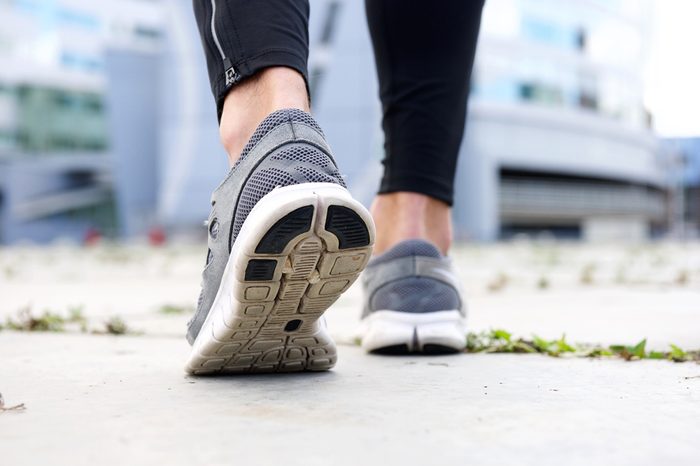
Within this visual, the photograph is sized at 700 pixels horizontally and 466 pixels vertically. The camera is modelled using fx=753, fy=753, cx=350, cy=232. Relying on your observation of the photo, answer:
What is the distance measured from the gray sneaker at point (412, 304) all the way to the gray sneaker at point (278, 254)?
0.22 m

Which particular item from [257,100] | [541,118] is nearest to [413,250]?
[257,100]

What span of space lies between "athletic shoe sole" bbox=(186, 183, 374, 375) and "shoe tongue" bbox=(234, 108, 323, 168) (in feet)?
0.34

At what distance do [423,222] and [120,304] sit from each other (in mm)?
1267

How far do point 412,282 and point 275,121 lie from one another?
426mm

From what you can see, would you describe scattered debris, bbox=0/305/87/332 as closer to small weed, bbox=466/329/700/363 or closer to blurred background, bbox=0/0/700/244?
small weed, bbox=466/329/700/363

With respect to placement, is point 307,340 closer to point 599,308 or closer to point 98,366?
point 98,366

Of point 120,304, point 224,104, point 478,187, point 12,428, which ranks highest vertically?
point 478,187

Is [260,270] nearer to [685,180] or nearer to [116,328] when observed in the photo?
[116,328]

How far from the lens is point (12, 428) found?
0.63 meters

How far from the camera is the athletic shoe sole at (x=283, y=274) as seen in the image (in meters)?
0.77

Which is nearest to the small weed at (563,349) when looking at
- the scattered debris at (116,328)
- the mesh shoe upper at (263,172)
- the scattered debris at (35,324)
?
the mesh shoe upper at (263,172)

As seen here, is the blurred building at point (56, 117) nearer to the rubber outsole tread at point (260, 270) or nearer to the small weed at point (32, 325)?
the small weed at point (32, 325)

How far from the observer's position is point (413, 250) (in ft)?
4.06

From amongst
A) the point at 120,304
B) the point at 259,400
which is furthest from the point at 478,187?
the point at 259,400
